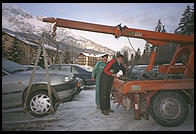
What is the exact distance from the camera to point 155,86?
10.6 feet

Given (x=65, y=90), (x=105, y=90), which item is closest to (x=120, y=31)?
(x=105, y=90)

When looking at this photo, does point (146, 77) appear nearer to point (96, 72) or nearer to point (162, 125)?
point (162, 125)

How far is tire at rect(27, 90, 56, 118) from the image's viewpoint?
3.78m

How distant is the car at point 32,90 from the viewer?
3.67 meters

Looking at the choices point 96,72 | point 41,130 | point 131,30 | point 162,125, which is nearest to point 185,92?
point 162,125

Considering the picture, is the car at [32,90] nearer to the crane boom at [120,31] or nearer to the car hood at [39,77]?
the car hood at [39,77]

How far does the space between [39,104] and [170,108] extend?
10.1 feet

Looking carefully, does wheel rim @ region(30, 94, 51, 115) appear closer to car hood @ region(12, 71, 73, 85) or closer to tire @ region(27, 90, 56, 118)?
tire @ region(27, 90, 56, 118)

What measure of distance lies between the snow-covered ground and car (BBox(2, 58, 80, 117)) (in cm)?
31

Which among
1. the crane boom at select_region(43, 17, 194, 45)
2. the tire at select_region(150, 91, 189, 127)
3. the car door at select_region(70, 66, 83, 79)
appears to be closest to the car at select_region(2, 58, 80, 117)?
the crane boom at select_region(43, 17, 194, 45)

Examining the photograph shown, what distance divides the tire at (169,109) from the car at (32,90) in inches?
92.0

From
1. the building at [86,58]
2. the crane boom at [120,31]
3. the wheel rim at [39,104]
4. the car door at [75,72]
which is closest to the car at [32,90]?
the wheel rim at [39,104]

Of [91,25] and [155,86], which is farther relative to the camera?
[91,25]

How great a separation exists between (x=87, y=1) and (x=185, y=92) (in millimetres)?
3630
